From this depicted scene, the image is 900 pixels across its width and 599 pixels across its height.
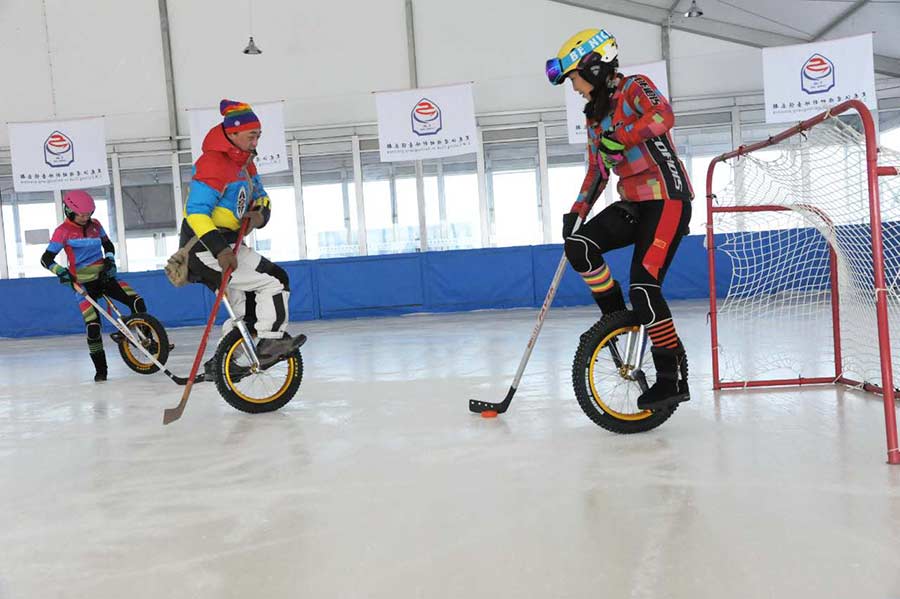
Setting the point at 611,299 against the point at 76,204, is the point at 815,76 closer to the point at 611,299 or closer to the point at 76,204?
the point at 611,299

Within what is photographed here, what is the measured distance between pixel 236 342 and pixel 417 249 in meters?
10.1

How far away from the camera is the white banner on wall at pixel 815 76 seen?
10.4 metres

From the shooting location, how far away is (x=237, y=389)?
4.28m

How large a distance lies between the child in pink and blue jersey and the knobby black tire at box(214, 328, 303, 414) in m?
2.52

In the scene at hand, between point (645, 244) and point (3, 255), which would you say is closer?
point (645, 244)

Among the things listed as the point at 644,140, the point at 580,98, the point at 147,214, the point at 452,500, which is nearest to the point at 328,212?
the point at 147,214

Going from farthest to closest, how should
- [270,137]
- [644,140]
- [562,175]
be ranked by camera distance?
[562,175], [270,137], [644,140]

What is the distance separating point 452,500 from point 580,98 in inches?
371

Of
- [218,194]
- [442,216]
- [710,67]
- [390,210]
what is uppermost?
[710,67]

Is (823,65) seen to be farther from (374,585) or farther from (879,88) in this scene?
(374,585)

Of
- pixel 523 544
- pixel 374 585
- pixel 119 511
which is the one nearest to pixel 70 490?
pixel 119 511

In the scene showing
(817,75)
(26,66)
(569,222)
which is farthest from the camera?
(26,66)

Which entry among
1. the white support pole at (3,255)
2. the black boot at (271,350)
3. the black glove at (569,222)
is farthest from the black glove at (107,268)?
the white support pole at (3,255)

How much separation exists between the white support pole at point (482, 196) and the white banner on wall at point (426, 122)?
2.41 m
